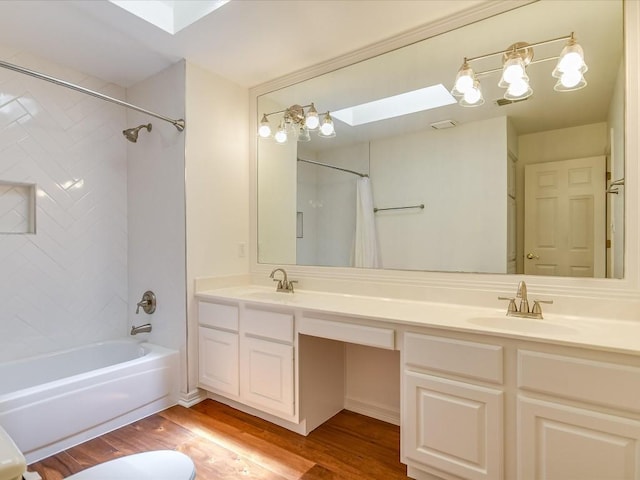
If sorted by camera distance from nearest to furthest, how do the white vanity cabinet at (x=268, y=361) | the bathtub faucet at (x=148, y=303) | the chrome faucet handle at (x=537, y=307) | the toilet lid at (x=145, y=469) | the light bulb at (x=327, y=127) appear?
the toilet lid at (x=145, y=469)
the chrome faucet handle at (x=537, y=307)
the white vanity cabinet at (x=268, y=361)
the light bulb at (x=327, y=127)
the bathtub faucet at (x=148, y=303)

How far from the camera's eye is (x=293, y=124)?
2762mm

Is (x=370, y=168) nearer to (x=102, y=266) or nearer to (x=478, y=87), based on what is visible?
(x=478, y=87)

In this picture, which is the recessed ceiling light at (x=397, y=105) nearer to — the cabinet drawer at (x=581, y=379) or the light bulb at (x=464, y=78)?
the light bulb at (x=464, y=78)

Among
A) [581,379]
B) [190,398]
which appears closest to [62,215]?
[190,398]

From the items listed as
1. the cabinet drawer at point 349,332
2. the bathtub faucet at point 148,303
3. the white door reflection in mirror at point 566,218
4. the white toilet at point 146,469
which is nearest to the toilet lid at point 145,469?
the white toilet at point 146,469

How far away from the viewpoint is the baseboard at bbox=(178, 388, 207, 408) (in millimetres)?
2512

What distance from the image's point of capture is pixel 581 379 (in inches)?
51.0

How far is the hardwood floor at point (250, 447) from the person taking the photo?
1.79m

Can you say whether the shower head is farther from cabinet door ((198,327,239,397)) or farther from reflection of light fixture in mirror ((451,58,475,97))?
reflection of light fixture in mirror ((451,58,475,97))

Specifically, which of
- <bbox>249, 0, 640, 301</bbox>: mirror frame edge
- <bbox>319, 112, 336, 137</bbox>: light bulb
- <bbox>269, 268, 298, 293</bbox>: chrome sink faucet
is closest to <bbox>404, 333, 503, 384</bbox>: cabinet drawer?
<bbox>249, 0, 640, 301</bbox>: mirror frame edge

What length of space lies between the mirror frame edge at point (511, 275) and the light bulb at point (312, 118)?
0.82ft

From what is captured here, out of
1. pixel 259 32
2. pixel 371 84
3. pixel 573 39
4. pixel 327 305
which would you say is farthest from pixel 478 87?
pixel 327 305

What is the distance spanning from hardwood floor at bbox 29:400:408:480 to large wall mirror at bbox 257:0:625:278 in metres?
1.04

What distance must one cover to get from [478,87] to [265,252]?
6.15 ft
